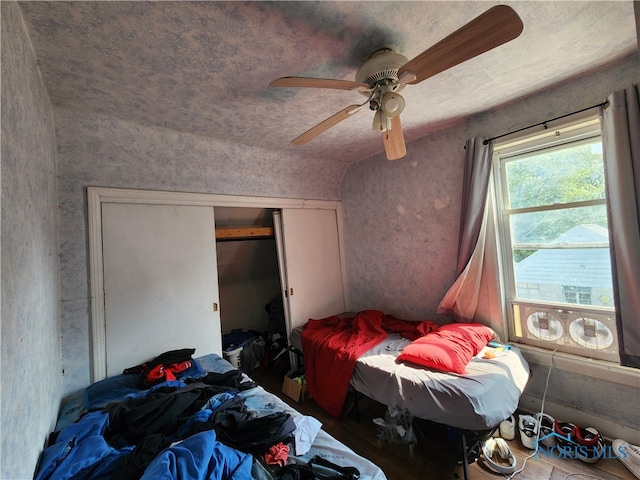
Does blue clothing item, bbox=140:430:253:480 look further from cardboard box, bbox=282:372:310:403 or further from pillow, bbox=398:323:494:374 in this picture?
cardboard box, bbox=282:372:310:403

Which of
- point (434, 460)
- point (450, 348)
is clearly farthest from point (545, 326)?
point (434, 460)

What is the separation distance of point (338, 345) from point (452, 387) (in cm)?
99

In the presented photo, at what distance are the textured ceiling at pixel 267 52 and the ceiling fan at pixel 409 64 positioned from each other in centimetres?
14

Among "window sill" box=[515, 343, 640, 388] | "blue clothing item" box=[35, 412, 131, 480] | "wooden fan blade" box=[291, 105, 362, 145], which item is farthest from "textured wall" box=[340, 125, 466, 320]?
"blue clothing item" box=[35, 412, 131, 480]

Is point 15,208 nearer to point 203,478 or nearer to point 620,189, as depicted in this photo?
point 203,478

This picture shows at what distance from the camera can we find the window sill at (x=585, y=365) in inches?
66.5

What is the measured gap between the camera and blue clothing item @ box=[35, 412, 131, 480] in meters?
1.02

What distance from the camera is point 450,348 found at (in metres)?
1.86

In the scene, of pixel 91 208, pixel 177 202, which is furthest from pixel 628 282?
pixel 91 208

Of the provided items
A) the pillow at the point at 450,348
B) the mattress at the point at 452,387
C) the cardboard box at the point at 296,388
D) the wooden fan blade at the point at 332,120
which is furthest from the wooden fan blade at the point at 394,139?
the cardboard box at the point at 296,388

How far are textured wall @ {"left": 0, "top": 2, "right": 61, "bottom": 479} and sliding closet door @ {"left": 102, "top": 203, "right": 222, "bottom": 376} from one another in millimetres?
478

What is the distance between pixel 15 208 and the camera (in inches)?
37.0

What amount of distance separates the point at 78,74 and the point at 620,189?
328cm

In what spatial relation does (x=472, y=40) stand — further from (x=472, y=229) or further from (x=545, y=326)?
(x=545, y=326)
